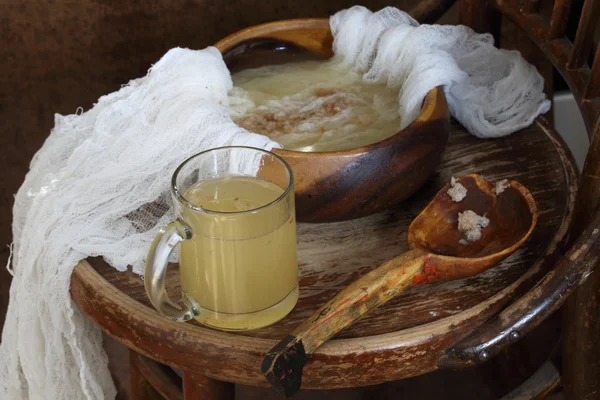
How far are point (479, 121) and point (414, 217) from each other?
17cm

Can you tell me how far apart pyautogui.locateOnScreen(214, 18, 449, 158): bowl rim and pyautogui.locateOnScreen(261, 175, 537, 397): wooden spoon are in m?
0.08

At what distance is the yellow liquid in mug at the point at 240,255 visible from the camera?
2.10 feet

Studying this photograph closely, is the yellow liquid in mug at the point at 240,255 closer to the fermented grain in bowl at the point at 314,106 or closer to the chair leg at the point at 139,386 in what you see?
the fermented grain in bowl at the point at 314,106

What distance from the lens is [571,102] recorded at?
5.17 feet

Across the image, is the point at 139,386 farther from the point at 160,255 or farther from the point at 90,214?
the point at 160,255

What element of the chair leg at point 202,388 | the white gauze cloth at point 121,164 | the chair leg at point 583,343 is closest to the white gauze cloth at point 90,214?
the white gauze cloth at point 121,164

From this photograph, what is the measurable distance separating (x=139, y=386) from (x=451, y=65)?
598 mm

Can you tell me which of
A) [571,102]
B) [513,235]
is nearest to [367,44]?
[513,235]

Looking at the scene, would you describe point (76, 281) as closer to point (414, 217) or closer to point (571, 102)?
point (414, 217)

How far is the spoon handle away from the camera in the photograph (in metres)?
0.62

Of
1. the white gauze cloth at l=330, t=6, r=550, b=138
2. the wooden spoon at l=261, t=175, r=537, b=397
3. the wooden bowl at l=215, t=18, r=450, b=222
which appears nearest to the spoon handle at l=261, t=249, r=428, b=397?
the wooden spoon at l=261, t=175, r=537, b=397

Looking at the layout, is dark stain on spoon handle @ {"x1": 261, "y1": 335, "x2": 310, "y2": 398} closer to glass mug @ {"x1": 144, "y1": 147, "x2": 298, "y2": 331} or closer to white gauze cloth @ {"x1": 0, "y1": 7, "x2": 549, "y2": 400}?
glass mug @ {"x1": 144, "y1": 147, "x2": 298, "y2": 331}

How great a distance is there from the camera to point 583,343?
2.49 feet

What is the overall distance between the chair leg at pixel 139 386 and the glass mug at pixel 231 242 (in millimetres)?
381
